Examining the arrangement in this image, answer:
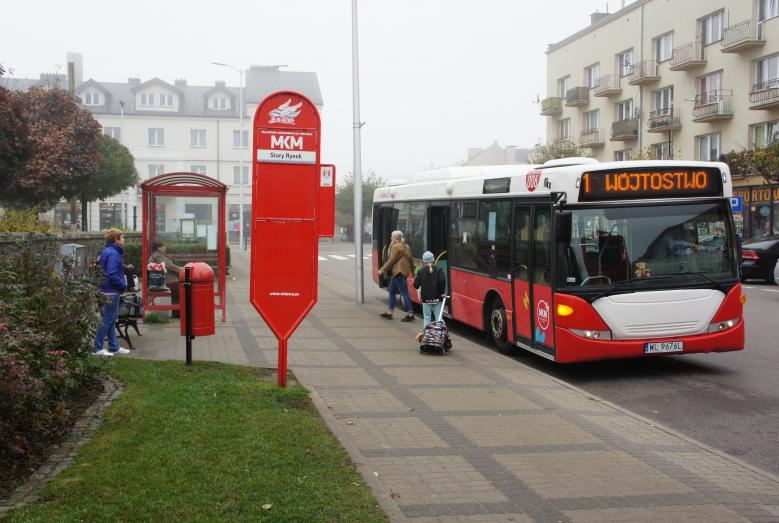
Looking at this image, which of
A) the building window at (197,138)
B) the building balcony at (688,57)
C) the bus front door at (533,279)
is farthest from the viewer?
Answer: the building window at (197,138)

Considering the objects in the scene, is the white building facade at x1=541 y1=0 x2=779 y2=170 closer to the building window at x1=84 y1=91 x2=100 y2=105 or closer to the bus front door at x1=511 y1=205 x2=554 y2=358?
the bus front door at x1=511 y1=205 x2=554 y2=358

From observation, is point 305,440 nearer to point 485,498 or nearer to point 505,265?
point 485,498

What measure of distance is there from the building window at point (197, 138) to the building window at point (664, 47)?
41291 millimetres

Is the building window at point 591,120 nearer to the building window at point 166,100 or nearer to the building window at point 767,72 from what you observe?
the building window at point 767,72

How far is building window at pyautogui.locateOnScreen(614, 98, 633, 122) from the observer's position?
46334mm

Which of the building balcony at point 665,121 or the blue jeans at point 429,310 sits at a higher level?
the building balcony at point 665,121

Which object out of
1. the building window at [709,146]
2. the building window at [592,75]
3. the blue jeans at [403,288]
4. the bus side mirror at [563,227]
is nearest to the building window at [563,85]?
the building window at [592,75]

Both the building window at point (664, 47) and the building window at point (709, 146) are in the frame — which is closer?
the building window at point (709, 146)

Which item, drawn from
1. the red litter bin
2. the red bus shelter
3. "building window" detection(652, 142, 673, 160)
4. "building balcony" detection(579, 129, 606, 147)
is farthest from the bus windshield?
"building balcony" detection(579, 129, 606, 147)

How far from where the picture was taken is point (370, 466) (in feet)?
20.2

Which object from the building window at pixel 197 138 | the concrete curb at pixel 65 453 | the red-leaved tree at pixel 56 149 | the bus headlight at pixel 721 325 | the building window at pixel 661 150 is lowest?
the concrete curb at pixel 65 453

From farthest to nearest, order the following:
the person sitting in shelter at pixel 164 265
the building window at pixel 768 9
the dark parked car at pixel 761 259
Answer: the building window at pixel 768 9 → the dark parked car at pixel 761 259 → the person sitting in shelter at pixel 164 265

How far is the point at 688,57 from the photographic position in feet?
130

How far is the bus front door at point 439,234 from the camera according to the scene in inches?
599
